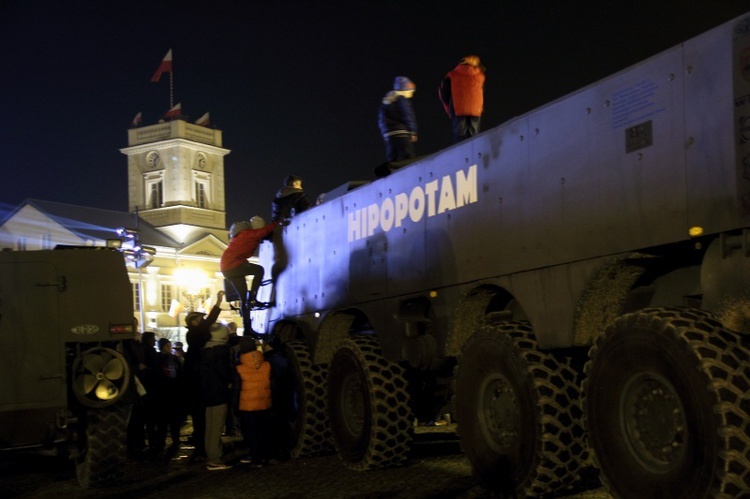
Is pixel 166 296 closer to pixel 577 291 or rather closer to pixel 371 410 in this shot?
pixel 371 410

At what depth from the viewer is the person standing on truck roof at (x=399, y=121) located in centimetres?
1217

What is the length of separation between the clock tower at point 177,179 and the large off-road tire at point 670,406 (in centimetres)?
9021

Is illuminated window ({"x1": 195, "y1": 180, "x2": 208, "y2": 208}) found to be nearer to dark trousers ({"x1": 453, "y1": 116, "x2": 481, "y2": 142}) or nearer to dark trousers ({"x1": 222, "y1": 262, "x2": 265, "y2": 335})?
dark trousers ({"x1": 222, "y1": 262, "x2": 265, "y2": 335})

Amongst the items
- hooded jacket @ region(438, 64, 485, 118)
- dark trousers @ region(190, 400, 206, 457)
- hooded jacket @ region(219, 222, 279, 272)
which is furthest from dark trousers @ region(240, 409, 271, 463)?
hooded jacket @ region(438, 64, 485, 118)

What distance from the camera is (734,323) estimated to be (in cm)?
591

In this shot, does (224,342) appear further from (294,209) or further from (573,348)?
(573,348)

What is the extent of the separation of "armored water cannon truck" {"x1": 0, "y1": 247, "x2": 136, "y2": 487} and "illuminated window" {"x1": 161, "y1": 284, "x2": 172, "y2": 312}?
257 ft

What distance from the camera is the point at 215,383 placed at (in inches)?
511

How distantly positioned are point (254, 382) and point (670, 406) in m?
7.02

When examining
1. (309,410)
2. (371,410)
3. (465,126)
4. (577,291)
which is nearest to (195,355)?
(309,410)

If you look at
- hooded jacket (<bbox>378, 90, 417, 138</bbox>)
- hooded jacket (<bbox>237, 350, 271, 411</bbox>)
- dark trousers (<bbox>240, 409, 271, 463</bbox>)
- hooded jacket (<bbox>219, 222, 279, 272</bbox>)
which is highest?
hooded jacket (<bbox>378, 90, 417, 138</bbox>)

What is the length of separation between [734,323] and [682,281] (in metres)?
0.99

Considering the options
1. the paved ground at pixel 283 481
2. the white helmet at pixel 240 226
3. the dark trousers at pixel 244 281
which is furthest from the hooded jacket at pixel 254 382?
the white helmet at pixel 240 226

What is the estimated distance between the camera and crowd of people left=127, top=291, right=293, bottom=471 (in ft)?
40.9
